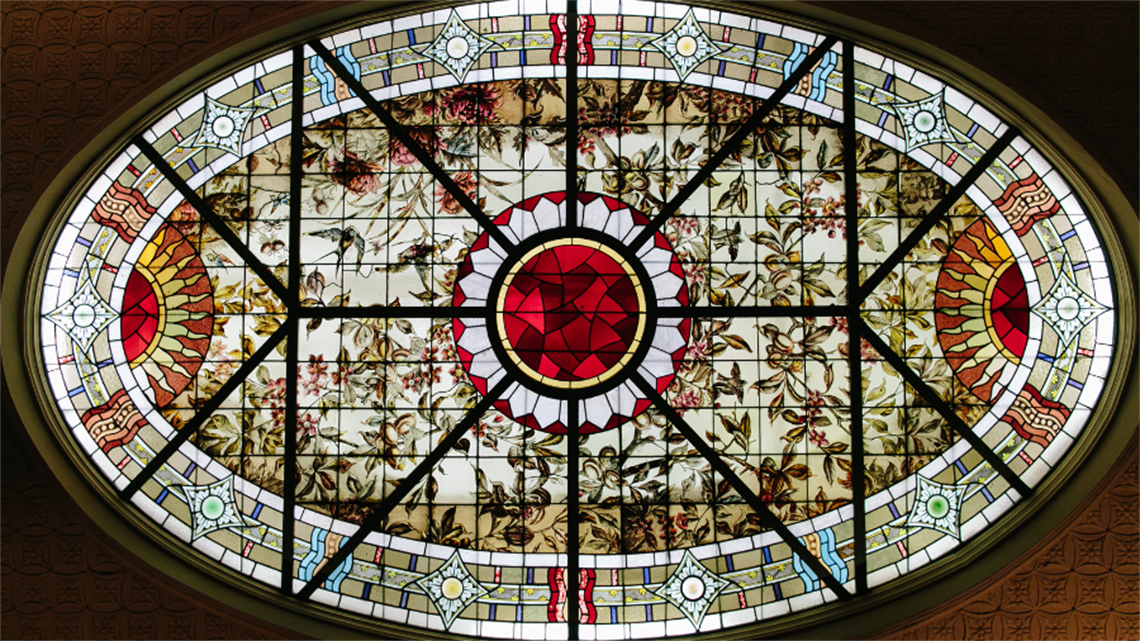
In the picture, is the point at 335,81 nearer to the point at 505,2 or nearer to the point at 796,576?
the point at 505,2

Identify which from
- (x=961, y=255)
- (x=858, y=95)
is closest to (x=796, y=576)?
(x=961, y=255)

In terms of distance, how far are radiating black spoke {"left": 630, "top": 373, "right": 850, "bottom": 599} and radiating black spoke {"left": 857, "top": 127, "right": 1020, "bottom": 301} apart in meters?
1.29

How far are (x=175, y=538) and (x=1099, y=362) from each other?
5.54 metres

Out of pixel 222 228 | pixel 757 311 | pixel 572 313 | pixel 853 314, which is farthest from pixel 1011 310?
pixel 222 228

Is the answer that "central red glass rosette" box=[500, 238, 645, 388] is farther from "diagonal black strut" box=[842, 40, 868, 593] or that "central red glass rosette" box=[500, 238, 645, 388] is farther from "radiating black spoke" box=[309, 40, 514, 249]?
"diagonal black strut" box=[842, 40, 868, 593]

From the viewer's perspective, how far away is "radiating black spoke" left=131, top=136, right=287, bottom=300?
7.08 metres

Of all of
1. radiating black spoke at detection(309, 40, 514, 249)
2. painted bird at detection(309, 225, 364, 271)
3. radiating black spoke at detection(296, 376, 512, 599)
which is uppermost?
radiating black spoke at detection(309, 40, 514, 249)

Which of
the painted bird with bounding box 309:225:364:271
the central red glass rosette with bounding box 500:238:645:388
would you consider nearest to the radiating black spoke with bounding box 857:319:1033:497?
the central red glass rosette with bounding box 500:238:645:388

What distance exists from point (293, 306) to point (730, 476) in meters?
2.81

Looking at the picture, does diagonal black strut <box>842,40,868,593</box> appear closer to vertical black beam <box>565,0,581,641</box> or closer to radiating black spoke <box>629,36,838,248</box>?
radiating black spoke <box>629,36,838,248</box>

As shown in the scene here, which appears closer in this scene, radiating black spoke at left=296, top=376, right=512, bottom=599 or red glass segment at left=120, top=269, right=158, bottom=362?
radiating black spoke at left=296, top=376, right=512, bottom=599

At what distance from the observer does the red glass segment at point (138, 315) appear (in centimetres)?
710

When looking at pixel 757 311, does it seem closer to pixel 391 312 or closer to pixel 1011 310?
pixel 1011 310

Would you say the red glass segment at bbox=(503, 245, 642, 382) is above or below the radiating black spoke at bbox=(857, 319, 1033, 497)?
above
